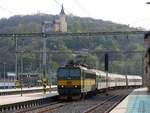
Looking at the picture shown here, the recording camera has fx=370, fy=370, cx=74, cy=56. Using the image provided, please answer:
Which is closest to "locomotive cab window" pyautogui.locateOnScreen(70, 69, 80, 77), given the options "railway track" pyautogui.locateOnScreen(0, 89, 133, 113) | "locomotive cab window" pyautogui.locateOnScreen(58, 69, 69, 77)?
"locomotive cab window" pyautogui.locateOnScreen(58, 69, 69, 77)

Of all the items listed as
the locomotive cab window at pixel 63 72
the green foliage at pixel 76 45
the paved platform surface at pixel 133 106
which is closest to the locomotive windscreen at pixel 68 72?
the locomotive cab window at pixel 63 72

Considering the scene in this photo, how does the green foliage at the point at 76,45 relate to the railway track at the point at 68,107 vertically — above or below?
above

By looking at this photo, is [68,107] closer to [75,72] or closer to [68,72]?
[75,72]

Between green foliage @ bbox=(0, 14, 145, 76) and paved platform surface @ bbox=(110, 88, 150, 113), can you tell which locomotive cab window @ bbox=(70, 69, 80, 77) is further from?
green foliage @ bbox=(0, 14, 145, 76)

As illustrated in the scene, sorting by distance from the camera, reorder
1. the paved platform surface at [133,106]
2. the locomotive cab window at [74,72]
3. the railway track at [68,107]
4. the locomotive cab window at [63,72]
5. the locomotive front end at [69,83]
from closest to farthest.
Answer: the paved platform surface at [133,106]
the railway track at [68,107]
the locomotive front end at [69,83]
the locomotive cab window at [74,72]
the locomotive cab window at [63,72]

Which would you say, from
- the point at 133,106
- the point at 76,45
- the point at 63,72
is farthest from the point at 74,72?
the point at 76,45

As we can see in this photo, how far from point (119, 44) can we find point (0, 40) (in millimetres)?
40295

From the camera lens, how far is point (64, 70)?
3300 centimetres

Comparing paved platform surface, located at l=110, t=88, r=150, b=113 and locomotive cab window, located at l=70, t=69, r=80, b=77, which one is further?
locomotive cab window, located at l=70, t=69, r=80, b=77

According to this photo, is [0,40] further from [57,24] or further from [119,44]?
[57,24]

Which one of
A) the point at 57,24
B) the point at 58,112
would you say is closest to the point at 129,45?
the point at 57,24

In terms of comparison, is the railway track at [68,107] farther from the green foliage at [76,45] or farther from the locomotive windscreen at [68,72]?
the green foliage at [76,45]

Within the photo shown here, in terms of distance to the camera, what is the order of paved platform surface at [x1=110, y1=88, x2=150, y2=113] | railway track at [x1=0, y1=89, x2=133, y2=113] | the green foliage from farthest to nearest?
the green foliage, railway track at [x1=0, y1=89, x2=133, y2=113], paved platform surface at [x1=110, y1=88, x2=150, y2=113]

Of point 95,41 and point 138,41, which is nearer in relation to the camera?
point 95,41
